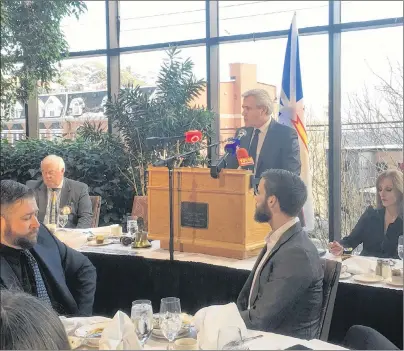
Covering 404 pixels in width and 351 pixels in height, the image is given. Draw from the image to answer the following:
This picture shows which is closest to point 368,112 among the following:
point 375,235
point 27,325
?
point 375,235

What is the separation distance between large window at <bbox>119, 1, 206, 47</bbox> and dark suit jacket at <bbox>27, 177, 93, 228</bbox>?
7.17ft

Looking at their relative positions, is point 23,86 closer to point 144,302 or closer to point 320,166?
point 320,166

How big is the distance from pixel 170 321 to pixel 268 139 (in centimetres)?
229

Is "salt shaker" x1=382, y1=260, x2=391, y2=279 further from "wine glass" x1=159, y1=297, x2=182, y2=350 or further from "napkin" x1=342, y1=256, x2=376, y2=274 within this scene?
"wine glass" x1=159, y1=297, x2=182, y2=350

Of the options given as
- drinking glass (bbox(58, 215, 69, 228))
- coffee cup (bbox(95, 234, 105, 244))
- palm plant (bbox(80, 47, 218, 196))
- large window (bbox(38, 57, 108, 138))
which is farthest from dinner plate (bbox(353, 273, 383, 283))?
large window (bbox(38, 57, 108, 138))

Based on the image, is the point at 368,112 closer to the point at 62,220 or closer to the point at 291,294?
the point at 62,220

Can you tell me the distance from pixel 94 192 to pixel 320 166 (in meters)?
2.41

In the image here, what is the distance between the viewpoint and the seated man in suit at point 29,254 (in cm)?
226

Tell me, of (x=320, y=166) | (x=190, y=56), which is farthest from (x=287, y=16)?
(x=320, y=166)

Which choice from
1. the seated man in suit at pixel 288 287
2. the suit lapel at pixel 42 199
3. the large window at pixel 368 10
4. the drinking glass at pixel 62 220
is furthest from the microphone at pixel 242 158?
the large window at pixel 368 10

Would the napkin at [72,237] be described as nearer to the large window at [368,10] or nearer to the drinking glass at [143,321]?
the drinking glass at [143,321]

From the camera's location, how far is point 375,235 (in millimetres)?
3473

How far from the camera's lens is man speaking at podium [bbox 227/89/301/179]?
12.4 feet

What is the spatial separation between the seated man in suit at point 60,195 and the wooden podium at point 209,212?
1346 mm
